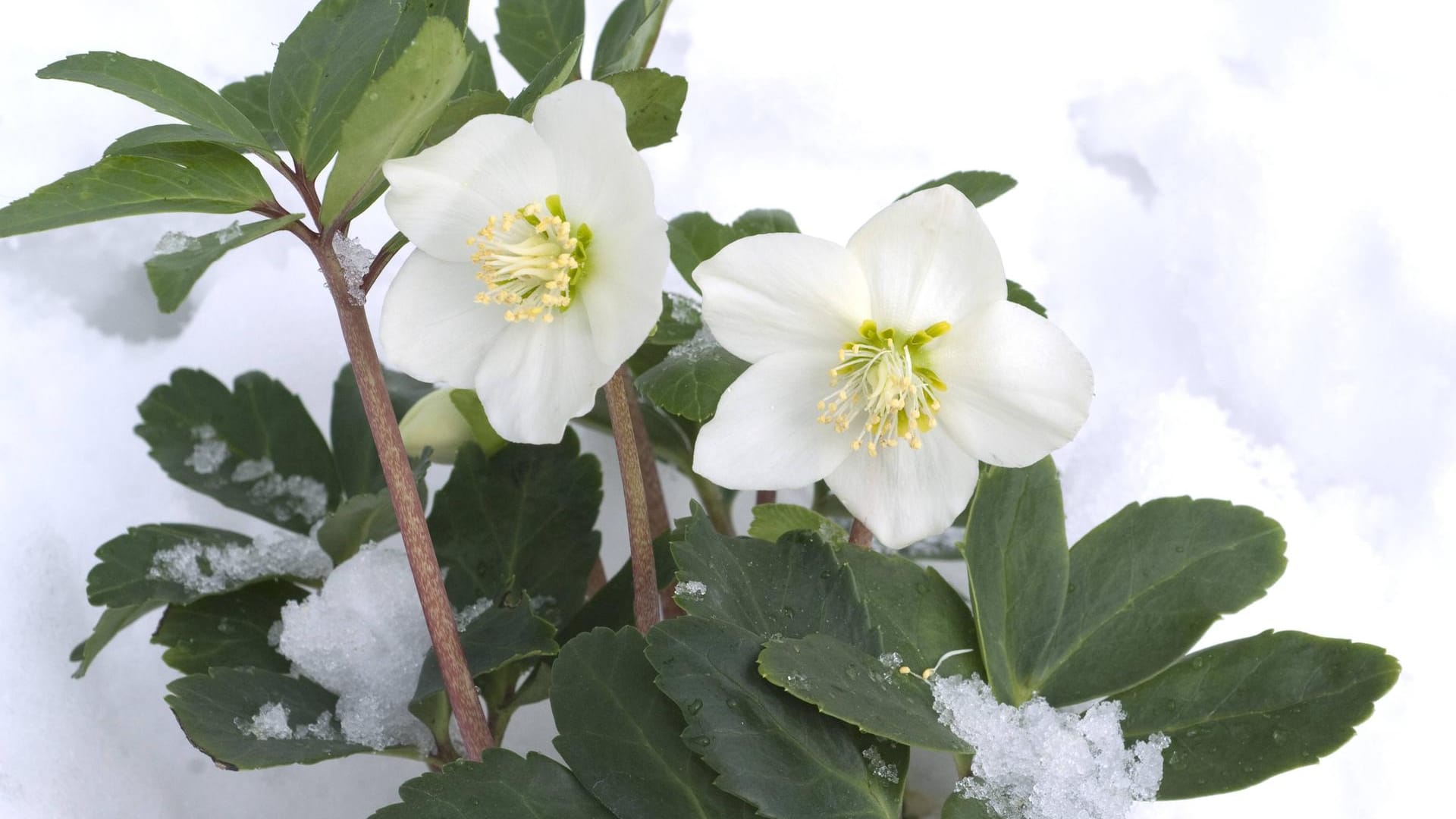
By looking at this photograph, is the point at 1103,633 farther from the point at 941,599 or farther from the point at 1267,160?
the point at 1267,160

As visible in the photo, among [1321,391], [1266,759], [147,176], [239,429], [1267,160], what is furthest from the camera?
[1267,160]

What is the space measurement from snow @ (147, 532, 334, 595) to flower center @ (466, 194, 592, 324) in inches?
11.7

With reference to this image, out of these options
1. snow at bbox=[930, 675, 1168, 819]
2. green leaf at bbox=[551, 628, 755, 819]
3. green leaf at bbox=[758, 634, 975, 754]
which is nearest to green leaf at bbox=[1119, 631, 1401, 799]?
snow at bbox=[930, 675, 1168, 819]

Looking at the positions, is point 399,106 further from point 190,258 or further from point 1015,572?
point 1015,572

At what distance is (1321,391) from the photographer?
120cm

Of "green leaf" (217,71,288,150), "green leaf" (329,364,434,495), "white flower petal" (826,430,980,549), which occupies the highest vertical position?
"green leaf" (217,71,288,150)

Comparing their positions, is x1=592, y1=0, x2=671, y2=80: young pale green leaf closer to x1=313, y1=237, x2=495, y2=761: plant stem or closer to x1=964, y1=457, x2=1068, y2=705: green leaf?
x1=313, y1=237, x2=495, y2=761: plant stem

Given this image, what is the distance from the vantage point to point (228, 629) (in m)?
0.82

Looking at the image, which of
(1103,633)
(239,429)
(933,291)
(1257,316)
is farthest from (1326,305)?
(239,429)

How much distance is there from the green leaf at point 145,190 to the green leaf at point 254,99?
141 millimetres

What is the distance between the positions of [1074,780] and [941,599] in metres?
0.12

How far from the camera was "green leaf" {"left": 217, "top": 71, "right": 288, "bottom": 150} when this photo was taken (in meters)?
0.74

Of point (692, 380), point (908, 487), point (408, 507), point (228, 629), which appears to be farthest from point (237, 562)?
point (908, 487)

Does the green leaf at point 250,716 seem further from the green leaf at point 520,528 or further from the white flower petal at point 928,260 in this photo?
the white flower petal at point 928,260
